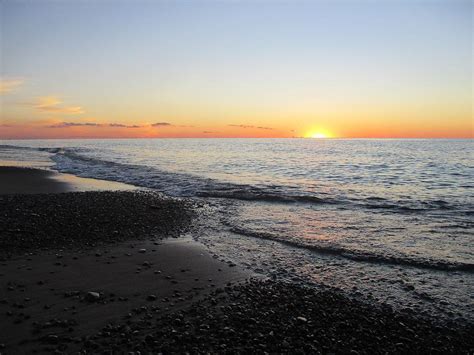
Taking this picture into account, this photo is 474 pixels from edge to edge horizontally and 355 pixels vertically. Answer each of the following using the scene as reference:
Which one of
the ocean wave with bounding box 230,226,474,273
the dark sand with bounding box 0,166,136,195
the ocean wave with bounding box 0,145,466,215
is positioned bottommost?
the ocean wave with bounding box 230,226,474,273

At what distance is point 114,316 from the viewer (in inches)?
267

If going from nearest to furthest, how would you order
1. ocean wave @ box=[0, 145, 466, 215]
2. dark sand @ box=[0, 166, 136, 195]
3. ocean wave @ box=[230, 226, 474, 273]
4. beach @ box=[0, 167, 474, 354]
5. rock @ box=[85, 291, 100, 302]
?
1. beach @ box=[0, 167, 474, 354]
2. rock @ box=[85, 291, 100, 302]
3. ocean wave @ box=[230, 226, 474, 273]
4. ocean wave @ box=[0, 145, 466, 215]
5. dark sand @ box=[0, 166, 136, 195]

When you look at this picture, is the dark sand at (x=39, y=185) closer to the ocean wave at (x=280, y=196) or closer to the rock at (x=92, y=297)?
the ocean wave at (x=280, y=196)

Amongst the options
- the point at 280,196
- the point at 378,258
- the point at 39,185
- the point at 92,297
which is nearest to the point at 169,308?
the point at 92,297

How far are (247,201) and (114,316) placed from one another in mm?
15360

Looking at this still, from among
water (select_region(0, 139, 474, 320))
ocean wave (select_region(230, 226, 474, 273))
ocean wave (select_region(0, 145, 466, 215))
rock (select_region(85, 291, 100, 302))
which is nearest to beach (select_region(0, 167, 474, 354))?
rock (select_region(85, 291, 100, 302))

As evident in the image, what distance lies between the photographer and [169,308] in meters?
7.26

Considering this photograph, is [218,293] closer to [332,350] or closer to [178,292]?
[178,292]

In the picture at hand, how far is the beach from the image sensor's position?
5.98 meters

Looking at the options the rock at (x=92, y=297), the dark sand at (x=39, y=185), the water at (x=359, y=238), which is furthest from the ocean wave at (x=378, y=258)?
the dark sand at (x=39, y=185)

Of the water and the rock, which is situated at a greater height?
the rock

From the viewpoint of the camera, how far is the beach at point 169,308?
5.98 meters

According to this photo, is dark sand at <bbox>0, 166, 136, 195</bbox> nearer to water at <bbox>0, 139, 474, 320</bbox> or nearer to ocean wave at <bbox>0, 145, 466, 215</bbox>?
ocean wave at <bbox>0, 145, 466, 215</bbox>

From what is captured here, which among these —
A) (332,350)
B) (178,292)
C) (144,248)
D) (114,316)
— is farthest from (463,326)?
(144,248)
